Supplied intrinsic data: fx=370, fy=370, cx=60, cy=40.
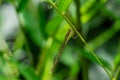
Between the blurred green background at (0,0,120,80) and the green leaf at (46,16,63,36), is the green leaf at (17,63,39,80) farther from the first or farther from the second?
the green leaf at (46,16,63,36)

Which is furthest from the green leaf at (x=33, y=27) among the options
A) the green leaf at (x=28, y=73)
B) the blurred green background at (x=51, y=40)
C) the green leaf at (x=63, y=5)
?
the green leaf at (x=63, y=5)

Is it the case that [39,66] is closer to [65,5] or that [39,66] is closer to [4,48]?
[4,48]

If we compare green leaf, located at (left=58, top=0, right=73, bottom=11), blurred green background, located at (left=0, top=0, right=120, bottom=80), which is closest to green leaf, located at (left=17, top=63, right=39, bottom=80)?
blurred green background, located at (left=0, top=0, right=120, bottom=80)

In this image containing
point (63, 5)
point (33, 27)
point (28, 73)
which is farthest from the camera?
point (33, 27)

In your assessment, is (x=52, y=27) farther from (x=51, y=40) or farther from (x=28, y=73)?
(x=28, y=73)

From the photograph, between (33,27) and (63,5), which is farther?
(33,27)

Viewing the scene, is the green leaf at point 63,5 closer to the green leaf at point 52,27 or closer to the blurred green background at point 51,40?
the blurred green background at point 51,40

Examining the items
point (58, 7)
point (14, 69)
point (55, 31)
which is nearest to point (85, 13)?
point (55, 31)

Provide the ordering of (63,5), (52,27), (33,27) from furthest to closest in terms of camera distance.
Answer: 1. (33,27)
2. (52,27)
3. (63,5)

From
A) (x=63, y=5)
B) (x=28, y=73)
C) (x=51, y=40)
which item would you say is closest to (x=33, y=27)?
(x=51, y=40)
